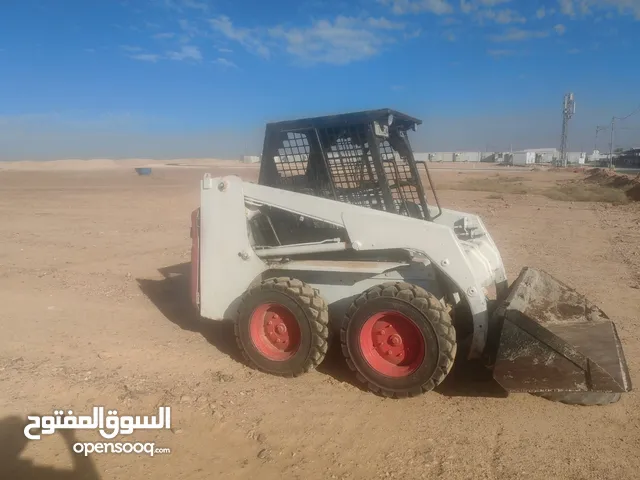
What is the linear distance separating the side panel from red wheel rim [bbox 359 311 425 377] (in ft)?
4.11

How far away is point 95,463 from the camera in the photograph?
352cm

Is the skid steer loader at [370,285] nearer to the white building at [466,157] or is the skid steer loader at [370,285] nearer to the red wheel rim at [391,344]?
the red wheel rim at [391,344]

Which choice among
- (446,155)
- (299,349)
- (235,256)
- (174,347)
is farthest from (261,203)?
(446,155)

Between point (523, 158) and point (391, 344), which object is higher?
point (523, 158)

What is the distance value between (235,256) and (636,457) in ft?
11.7

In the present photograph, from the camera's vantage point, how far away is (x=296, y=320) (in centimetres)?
471

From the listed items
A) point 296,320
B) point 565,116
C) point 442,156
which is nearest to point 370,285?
point 296,320

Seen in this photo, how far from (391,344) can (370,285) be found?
60cm

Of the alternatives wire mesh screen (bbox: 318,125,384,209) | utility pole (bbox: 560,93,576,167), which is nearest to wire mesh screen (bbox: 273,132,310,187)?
wire mesh screen (bbox: 318,125,384,209)

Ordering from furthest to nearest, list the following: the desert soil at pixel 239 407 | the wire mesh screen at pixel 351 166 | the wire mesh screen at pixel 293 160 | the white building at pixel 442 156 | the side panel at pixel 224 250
→ the white building at pixel 442 156 → the wire mesh screen at pixel 293 160 → the wire mesh screen at pixel 351 166 → the side panel at pixel 224 250 → the desert soil at pixel 239 407

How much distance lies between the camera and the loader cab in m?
5.07

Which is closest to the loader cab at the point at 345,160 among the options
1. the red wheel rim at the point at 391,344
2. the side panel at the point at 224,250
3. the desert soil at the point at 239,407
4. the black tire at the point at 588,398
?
the side panel at the point at 224,250

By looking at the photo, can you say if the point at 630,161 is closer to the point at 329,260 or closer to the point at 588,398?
the point at 588,398

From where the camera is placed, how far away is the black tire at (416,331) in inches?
164
